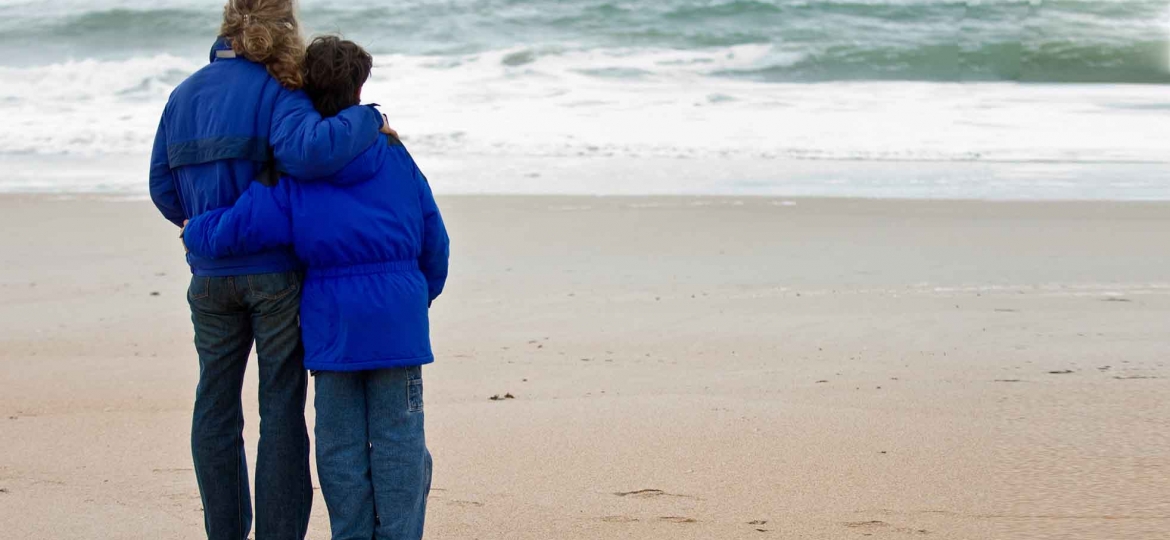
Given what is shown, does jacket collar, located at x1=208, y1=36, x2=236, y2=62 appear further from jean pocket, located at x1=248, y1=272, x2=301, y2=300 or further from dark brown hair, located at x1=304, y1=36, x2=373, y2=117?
jean pocket, located at x1=248, y1=272, x2=301, y2=300

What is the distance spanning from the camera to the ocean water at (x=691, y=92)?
12.3m

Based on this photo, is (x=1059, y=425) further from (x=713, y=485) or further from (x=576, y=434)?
(x=576, y=434)

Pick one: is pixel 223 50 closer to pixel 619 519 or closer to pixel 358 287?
Result: pixel 358 287

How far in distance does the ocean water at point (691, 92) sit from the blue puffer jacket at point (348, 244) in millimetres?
8408

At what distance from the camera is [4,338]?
5.65 m

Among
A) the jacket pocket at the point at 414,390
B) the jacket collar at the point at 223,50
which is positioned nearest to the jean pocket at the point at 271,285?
the jacket pocket at the point at 414,390

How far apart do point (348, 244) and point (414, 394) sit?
1.38 feet

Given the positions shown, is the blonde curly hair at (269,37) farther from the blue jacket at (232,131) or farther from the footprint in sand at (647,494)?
the footprint in sand at (647,494)

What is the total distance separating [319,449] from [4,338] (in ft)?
11.7

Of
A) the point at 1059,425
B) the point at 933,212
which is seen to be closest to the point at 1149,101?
the point at 933,212

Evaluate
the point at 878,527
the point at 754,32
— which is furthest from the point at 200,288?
the point at 754,32

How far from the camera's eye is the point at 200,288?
2.76m

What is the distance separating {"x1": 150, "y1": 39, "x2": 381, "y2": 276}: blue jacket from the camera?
2645 millimetres

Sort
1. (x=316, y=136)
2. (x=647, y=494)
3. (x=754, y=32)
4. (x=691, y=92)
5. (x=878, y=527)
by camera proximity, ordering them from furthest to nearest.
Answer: (x=754, y=32) → (x=691, y=92) → (x=647, y=494) → (x=878, y=527) → (x=316, y=136)
